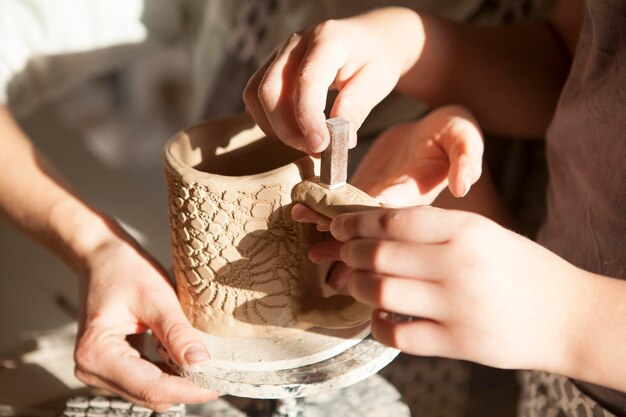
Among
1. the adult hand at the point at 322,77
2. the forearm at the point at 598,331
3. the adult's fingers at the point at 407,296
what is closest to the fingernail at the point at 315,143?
the adult hand at the point at 322,77

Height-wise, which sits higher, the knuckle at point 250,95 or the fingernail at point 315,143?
the knuckle at point 250,95

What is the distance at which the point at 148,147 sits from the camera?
1865 mm

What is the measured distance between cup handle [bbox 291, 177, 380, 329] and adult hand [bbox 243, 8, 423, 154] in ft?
0.11

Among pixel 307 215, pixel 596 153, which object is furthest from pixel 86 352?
pixel 596 153

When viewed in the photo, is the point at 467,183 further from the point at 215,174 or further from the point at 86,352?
the point at 86,352

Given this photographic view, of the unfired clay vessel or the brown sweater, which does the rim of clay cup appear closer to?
the unfired clay vessel

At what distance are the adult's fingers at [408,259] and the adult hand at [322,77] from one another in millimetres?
97

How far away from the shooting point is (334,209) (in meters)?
0.50

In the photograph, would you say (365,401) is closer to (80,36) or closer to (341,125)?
(341,125)

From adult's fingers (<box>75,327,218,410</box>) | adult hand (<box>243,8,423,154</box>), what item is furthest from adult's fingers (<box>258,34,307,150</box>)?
adult's fingers (<box>75,327,218,410</box>)

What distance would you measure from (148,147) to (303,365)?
1409 mm


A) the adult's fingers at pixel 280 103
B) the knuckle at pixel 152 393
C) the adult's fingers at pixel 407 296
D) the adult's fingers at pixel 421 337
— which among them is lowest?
the knuckle at pixel 152 393

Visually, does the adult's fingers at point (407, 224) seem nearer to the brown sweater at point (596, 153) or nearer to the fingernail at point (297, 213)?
the fingernail at point (297, 213)

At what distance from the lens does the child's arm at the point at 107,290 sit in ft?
1.92
